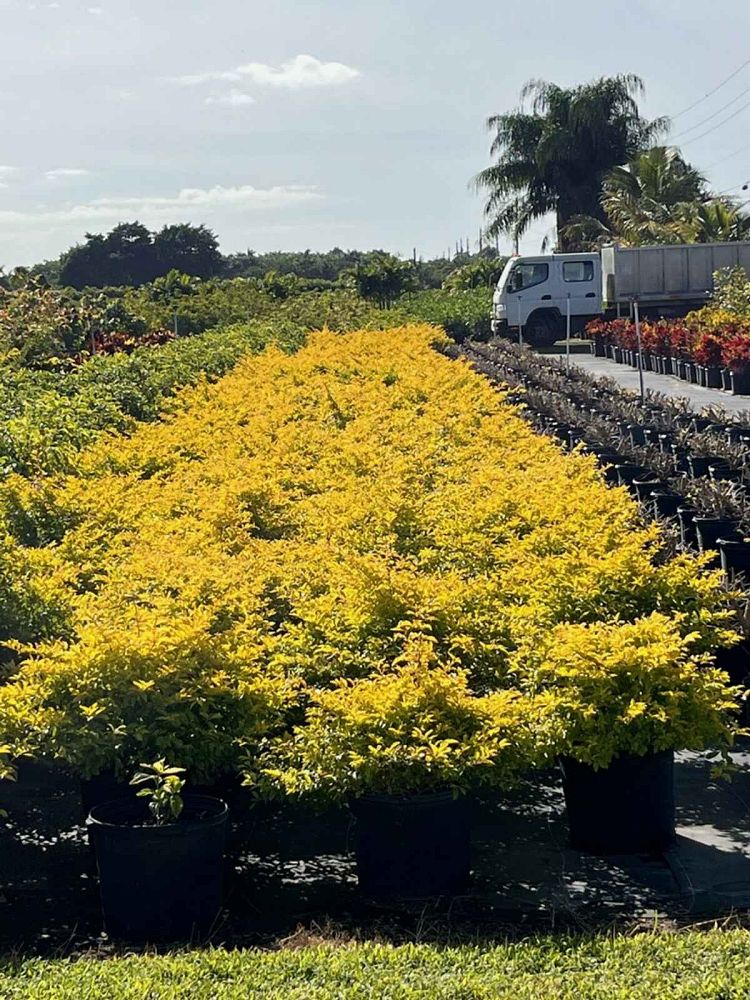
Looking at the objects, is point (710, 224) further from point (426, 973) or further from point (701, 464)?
point (426, 973)

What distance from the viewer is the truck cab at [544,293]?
37719 mm

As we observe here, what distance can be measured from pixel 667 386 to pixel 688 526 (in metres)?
18.2

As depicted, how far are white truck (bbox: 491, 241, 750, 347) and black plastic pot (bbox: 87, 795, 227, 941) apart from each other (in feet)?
112

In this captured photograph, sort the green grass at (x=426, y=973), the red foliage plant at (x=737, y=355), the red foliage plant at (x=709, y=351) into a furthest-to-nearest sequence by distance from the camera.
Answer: the red foliage plant at (x=709, y=351) < the red foliage plant at (x=737, y=355) < the green grass at (x=426, y=973)

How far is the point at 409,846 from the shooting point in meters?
4.63

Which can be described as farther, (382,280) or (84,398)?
(382,280)

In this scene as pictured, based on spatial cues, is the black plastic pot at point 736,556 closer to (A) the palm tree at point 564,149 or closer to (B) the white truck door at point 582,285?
(B) the white truck door at point 582,285

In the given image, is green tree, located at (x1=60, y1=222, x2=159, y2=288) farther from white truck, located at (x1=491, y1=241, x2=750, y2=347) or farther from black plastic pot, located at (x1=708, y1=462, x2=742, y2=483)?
black plastic pot, located at (x1=708, y1=462, x2=742, y2=483)

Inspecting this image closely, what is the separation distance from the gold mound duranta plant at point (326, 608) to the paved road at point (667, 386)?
1313 centimetres

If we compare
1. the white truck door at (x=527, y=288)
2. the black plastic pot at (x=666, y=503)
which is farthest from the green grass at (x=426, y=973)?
the white truck door at (x=527, y=288)

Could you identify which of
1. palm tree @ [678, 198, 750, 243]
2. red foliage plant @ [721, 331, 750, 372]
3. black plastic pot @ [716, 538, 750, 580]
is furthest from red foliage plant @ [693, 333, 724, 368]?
palm tree @ [678, 198, 750, 243]

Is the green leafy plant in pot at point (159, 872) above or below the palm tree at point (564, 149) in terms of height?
below

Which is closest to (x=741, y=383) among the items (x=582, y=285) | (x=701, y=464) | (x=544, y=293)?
(x=701, y=464)

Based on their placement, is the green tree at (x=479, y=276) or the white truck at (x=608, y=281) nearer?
the white truck at (x=608, y=281)
